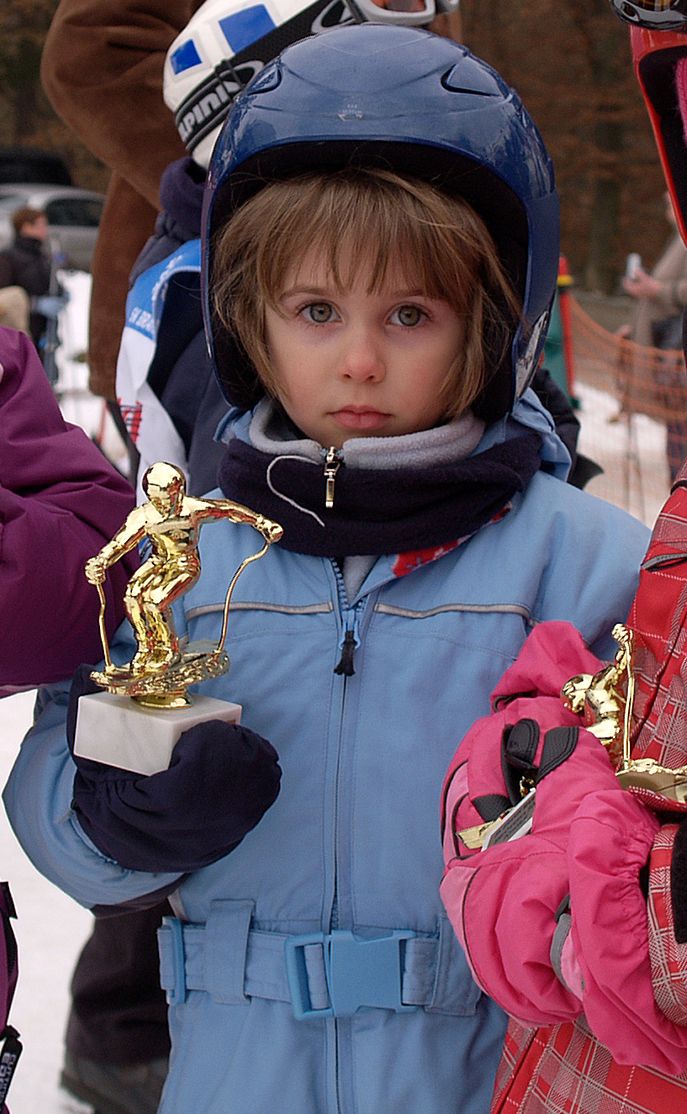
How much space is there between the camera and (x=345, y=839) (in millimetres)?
1581

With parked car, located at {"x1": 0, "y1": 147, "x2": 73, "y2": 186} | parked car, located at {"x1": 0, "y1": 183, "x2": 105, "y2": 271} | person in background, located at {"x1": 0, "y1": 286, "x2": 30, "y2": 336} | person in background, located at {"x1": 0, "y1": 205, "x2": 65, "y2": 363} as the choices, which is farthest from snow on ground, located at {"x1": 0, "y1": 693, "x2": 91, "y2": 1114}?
parked car, located at {"x1": 0, "y1": 147, "x2": 73, "y2": 186}

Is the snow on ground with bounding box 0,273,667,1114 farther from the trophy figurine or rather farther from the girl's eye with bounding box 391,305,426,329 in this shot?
the girl's eye with bounding box 391,305,426,329

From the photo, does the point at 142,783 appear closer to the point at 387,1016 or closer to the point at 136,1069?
the point at 387,1016

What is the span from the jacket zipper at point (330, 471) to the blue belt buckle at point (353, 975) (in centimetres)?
51

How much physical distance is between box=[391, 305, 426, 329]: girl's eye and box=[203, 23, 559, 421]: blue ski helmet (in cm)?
13

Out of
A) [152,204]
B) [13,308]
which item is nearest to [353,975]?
[152,204]

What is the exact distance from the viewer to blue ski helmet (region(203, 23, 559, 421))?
1611mm

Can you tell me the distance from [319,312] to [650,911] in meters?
0.84

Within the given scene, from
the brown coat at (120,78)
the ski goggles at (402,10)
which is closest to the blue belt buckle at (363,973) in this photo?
the ski goggles at (402,10)

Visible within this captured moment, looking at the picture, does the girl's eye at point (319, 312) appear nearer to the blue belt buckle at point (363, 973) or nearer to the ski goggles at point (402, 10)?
the blue belt buckle at point (363, 973)

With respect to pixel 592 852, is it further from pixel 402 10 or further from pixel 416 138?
pixel 402 10

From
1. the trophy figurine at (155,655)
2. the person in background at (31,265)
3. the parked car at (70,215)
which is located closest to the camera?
the trophy figurine at (155,655)

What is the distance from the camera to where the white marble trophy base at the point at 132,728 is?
1.37m

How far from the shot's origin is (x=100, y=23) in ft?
10.4
